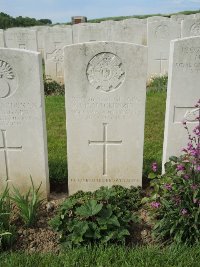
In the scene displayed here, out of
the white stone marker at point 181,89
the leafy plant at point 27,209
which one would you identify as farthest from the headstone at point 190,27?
the leafy plant at point 27,209

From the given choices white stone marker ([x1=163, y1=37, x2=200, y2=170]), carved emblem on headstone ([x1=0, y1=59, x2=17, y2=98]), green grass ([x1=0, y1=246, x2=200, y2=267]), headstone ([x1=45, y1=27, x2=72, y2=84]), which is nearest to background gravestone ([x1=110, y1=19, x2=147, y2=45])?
headstone ([x1=45, y1=27, x2=72, y2=84])

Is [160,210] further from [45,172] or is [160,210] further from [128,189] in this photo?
[45,172]

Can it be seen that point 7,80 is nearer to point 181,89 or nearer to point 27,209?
point 27,209

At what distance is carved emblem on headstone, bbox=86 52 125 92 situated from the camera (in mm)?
3578

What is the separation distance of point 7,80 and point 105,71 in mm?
999

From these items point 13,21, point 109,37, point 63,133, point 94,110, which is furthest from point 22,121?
point 13,21

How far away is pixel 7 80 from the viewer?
Result: 356 centimetres

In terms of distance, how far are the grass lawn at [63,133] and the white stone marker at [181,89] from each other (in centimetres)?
73

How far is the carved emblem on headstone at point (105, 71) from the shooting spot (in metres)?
3.58

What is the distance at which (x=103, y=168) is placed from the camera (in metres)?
4.02

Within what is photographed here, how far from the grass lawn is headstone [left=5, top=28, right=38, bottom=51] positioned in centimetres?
317

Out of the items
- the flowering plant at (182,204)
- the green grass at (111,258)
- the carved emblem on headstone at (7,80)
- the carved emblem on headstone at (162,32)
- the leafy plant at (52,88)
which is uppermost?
the carved emblem on headstone at (162,32)

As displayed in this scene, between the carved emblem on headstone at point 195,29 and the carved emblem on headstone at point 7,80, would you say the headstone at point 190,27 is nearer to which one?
the carved emblem on headstone at point 195,29

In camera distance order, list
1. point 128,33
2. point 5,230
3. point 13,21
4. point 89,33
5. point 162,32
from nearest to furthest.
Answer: point 5,230 → point 162,32 → point 89,33 → point 128,33 → point 13,21
